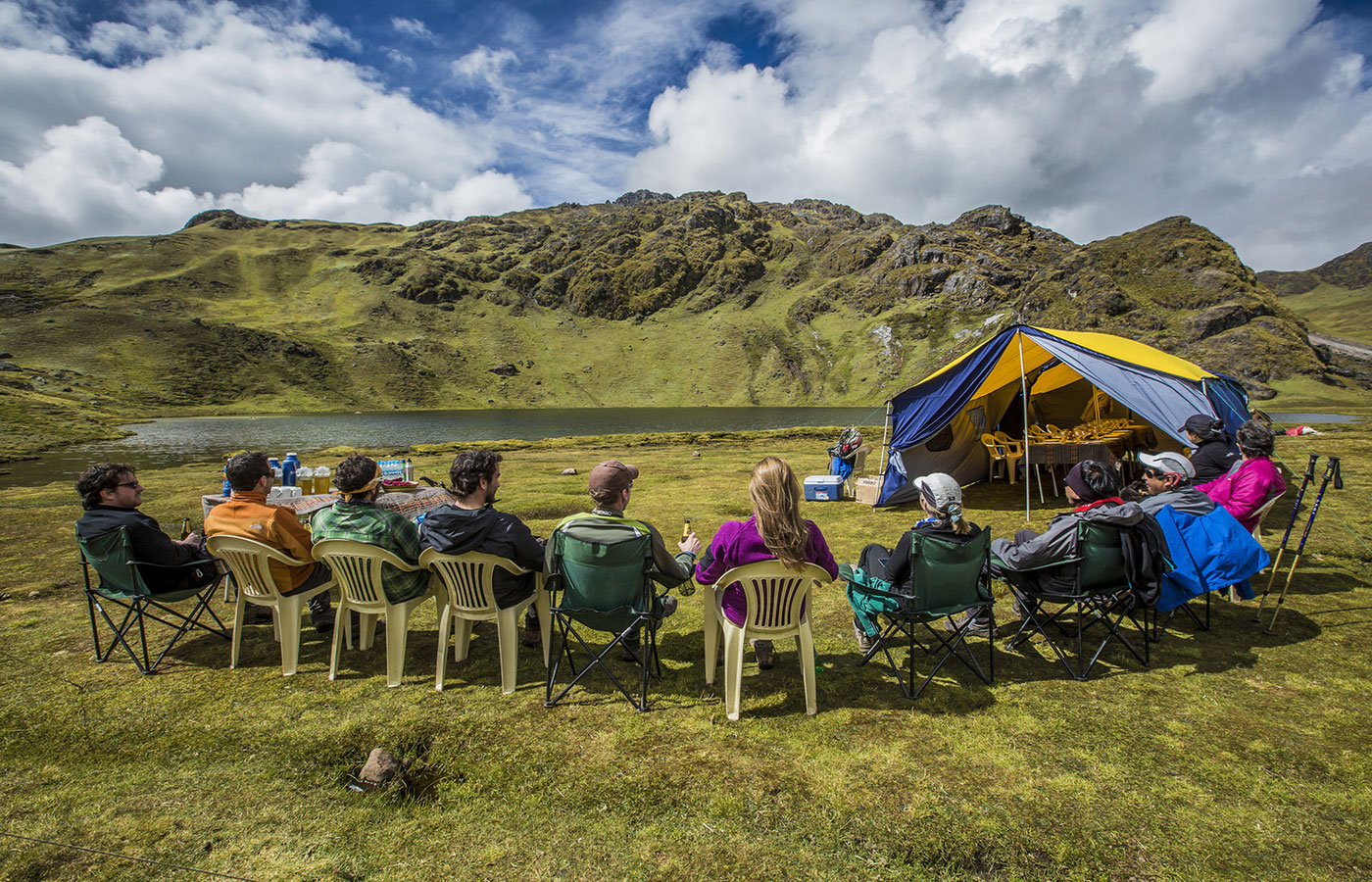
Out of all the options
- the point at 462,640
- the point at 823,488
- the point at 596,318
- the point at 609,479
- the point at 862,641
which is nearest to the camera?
the point at 609,479

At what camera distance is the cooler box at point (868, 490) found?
470 inches

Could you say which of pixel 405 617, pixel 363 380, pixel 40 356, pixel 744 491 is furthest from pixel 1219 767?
pixel 40 356

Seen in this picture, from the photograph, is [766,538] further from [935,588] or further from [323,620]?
[323,620]

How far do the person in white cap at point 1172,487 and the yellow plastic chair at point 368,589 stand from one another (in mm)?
6494

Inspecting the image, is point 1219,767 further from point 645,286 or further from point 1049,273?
point 645,286

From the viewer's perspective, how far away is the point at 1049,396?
663 inches

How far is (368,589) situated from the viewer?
445 cm

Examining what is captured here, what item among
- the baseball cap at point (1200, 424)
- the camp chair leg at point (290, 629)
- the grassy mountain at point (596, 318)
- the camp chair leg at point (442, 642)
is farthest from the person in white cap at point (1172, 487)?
the grassy mountain at point (596, 318)

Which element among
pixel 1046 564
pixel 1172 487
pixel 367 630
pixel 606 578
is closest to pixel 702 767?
pixel 606 578

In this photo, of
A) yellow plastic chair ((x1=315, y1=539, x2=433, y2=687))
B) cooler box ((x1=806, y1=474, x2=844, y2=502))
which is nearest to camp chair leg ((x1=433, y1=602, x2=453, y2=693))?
yellow plastic chair ((x1=315, y1=539, x2=433, y2=687))

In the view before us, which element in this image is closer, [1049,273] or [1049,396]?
[1049,396]

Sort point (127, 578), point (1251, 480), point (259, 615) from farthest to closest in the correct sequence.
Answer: point (1251, 480)
point (259, 615)
point (127, 578)

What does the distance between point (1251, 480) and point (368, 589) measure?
9.00 metres

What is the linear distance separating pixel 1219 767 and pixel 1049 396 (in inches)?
619
